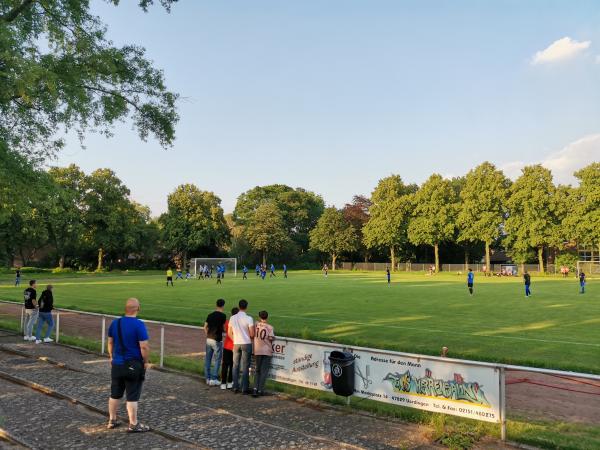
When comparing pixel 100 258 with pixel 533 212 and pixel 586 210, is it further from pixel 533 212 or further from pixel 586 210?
pixel 586 210

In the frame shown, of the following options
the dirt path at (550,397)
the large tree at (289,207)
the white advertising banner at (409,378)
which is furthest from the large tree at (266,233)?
the white advertising banner at (409,378)

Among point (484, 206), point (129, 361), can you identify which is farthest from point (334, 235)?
point (129, 361)

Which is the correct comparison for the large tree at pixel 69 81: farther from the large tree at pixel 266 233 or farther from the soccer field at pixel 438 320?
the large tree at pixel 266 233

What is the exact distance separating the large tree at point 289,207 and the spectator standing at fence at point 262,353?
8822 centimetres

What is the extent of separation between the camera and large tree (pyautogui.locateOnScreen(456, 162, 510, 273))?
7194cm

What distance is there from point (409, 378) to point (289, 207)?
313 feet

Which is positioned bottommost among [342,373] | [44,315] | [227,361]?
[227,361]

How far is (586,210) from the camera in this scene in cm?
6431

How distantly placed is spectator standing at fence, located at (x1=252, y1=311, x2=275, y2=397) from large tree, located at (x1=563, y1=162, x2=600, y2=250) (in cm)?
6731

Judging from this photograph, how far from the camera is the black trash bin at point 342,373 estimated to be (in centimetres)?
741

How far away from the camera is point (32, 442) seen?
231 inches

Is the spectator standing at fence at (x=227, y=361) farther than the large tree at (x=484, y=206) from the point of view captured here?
No

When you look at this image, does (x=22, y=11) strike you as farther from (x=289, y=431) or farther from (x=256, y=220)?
(x=256, y=220)

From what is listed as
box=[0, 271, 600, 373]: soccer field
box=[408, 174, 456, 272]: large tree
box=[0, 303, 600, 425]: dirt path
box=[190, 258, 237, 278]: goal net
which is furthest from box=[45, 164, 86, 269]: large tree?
box=[0, 303, 600, 425]: dirt path
